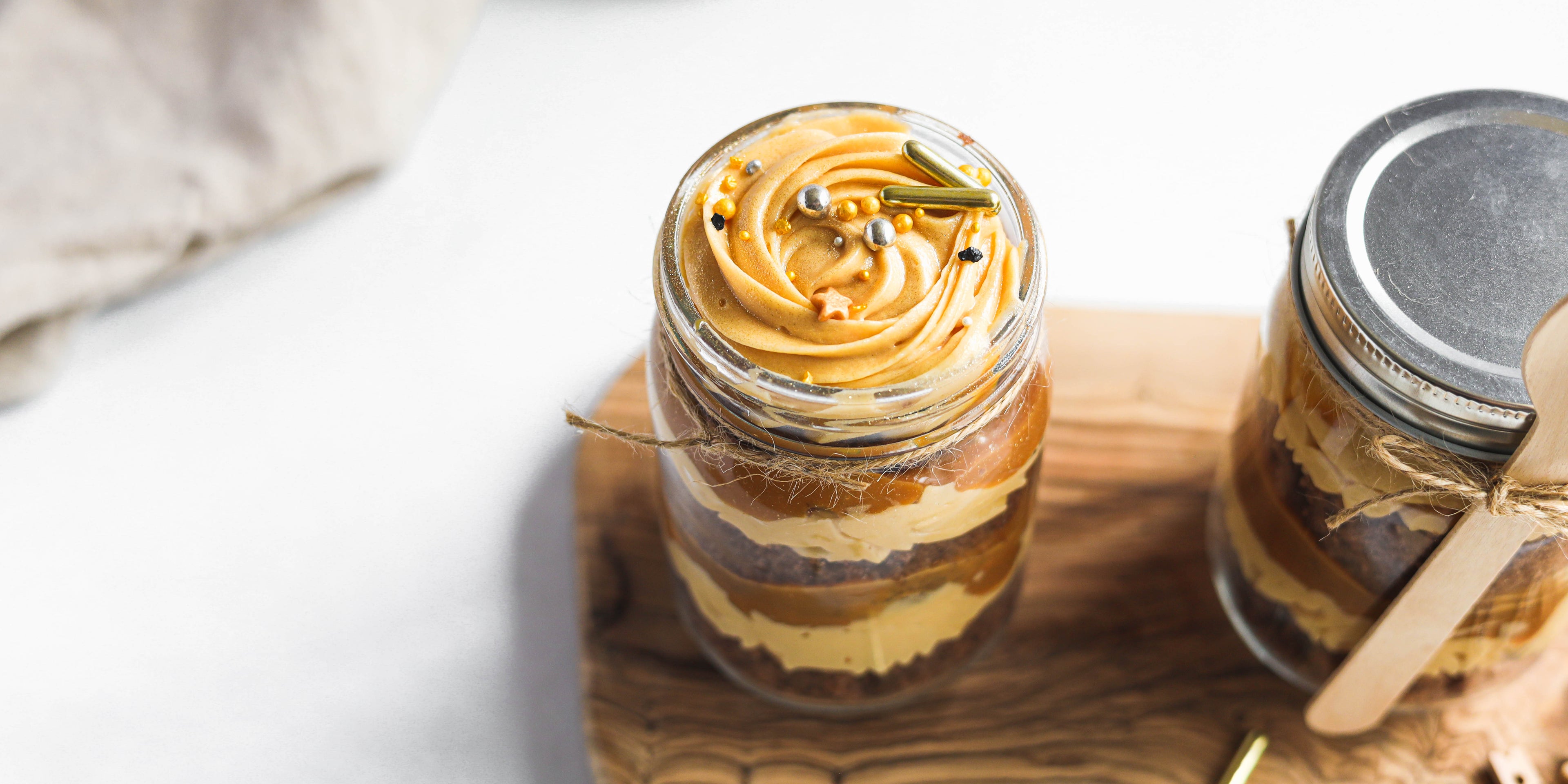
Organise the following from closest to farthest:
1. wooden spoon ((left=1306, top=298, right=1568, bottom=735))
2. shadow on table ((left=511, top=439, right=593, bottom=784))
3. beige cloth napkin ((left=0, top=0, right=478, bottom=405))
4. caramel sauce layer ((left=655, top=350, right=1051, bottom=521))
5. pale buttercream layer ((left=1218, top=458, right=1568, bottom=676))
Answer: wooden spoon ((left=1306, top=298, right=1568, bottom=735)) → caramel sauce layer ((left=655, top=350, right=1051, bottom=521)) → pale buttercream layer ((left=1218, top=458, right=1568, bottom=676)) → shadow on table ((left=511, top=439, right=593, bottom=784)) → beige cloth napkin ((left=0, top=0, right=478, bottom=405))

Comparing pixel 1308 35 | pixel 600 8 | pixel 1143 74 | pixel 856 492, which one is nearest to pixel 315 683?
pixel 856 492

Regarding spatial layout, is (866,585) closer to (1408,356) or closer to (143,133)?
(1408,356)

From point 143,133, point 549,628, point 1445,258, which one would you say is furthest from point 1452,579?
point 143,133

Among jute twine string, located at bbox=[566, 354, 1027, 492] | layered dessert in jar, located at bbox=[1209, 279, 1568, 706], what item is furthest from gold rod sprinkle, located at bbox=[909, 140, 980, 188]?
layered dessert in jar, located at bbox=[1209, 279, 1568, 706]

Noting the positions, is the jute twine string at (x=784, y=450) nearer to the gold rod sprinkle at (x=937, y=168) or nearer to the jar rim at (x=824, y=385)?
the jar rim at (x=824, y=385)

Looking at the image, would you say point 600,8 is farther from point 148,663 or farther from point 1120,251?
point 148,663

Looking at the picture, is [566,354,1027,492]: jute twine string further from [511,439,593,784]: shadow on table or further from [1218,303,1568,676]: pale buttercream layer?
[511,439,593,784]: shadow on table

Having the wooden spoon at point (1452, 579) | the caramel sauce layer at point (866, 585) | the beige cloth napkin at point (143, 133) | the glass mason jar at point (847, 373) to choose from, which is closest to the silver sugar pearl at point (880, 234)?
the glass mason jar at point (847, 373)

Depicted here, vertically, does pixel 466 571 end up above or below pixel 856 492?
below
